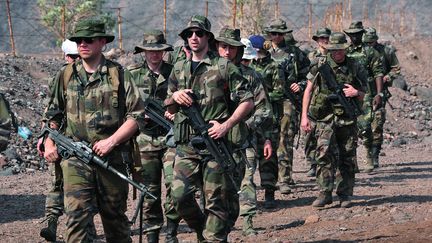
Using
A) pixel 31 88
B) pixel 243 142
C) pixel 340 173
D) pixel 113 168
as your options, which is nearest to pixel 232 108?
pixel 243 142

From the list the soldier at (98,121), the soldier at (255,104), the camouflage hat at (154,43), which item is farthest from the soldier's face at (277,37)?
the soldier at (98,121)

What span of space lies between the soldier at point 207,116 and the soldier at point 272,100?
364 centimetres

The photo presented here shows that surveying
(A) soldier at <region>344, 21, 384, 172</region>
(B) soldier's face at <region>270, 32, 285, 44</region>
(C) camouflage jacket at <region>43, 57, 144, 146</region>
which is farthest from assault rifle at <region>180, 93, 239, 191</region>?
(A) soldier at <region>344, 21, 384, 172</region>

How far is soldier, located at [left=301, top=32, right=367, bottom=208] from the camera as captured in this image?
11.7m

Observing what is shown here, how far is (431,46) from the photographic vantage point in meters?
40.0

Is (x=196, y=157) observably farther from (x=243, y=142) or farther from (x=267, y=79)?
(x=267, y=79)

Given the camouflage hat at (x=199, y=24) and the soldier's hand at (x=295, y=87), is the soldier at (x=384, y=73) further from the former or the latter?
the camouflage hat at (x=199, y=24)

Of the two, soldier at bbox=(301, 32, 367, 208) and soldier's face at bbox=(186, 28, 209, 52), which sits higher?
soldier's face at bbox=(186, 28, 209, 52)

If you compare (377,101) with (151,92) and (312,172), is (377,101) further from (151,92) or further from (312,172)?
(151,92)

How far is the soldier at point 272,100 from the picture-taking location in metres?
12.5

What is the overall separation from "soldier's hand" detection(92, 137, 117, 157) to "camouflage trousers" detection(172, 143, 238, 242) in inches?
39.4

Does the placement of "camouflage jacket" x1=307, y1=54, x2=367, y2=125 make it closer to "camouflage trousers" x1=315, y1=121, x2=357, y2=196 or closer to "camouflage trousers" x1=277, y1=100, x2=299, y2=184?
"camouflage trousers" x1=315, y1=121, x2=357, y2=196

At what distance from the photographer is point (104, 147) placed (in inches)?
295

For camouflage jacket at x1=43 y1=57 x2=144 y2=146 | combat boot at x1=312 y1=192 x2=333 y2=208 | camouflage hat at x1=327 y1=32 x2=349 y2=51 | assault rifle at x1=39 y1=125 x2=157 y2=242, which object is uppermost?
camouflage hat at x1=327 y1=32 x2=349 y2=51
